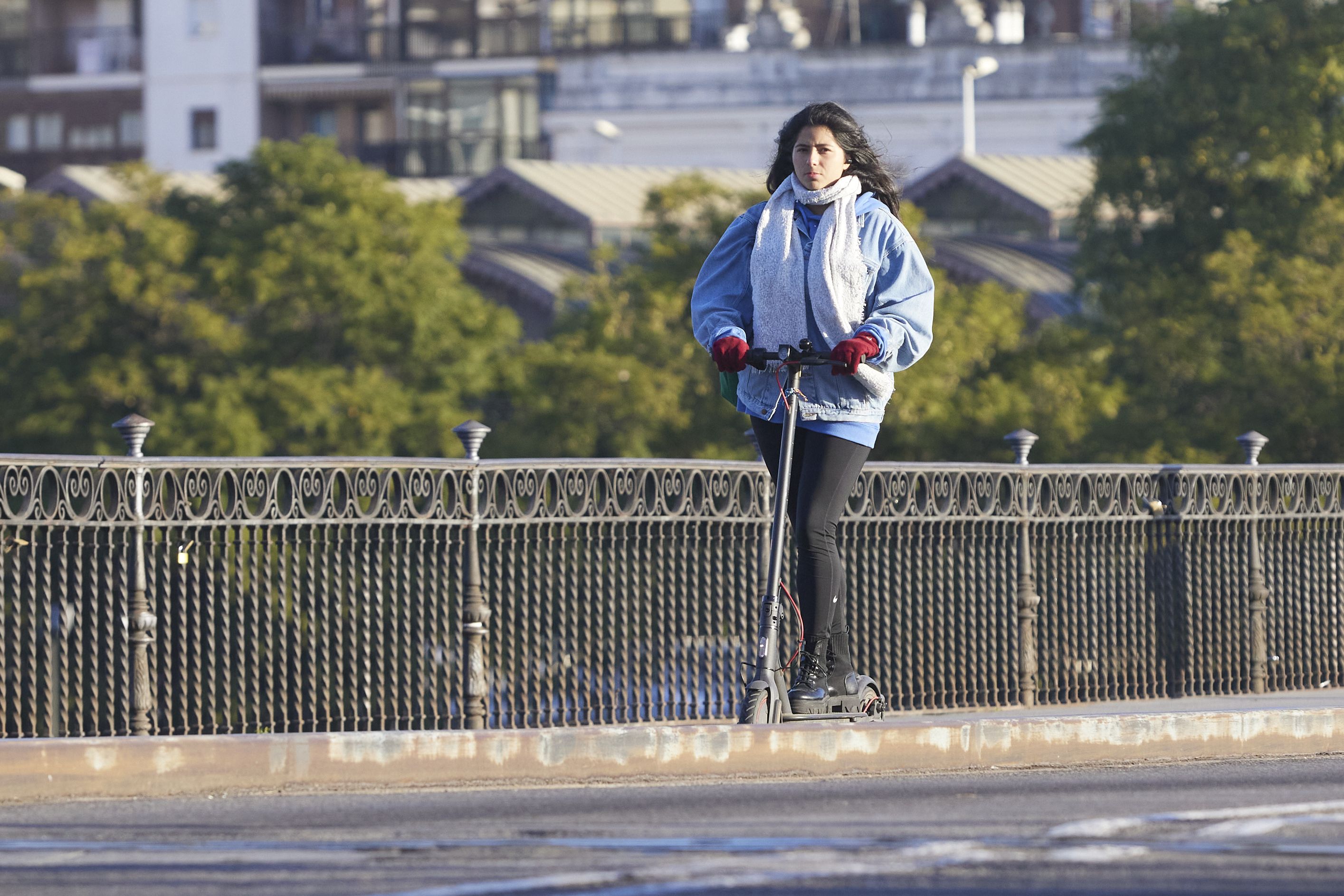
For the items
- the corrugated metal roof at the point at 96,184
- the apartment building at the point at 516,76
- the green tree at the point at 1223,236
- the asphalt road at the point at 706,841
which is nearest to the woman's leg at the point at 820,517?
the asphalt road at the point at 706,841

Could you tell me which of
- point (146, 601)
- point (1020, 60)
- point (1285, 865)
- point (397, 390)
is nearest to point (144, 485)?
point (146, 601)

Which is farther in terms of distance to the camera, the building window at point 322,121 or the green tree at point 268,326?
the building window at point 322,121

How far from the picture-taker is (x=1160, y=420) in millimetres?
25812

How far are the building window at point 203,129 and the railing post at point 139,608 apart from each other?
2374 inches

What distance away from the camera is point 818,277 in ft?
24.0

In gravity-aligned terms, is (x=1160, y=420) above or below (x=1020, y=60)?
below

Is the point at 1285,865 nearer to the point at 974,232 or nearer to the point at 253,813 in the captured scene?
the point at 253,813

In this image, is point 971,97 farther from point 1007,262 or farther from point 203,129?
point 203,129

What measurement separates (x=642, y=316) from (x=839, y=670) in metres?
24.5

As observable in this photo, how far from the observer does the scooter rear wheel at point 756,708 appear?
736 centimetres

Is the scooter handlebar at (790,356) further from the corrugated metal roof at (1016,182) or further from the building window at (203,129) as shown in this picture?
the building window at (203,129)

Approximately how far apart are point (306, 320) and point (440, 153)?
109ft

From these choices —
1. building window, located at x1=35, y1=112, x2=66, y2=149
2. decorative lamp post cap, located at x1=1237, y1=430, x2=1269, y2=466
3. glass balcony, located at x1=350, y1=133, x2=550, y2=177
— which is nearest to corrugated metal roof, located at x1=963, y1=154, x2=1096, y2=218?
glass balcony, located at x1=350, y1=133, x2=550, y2=177

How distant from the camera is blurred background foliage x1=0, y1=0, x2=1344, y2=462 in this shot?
2752cm
